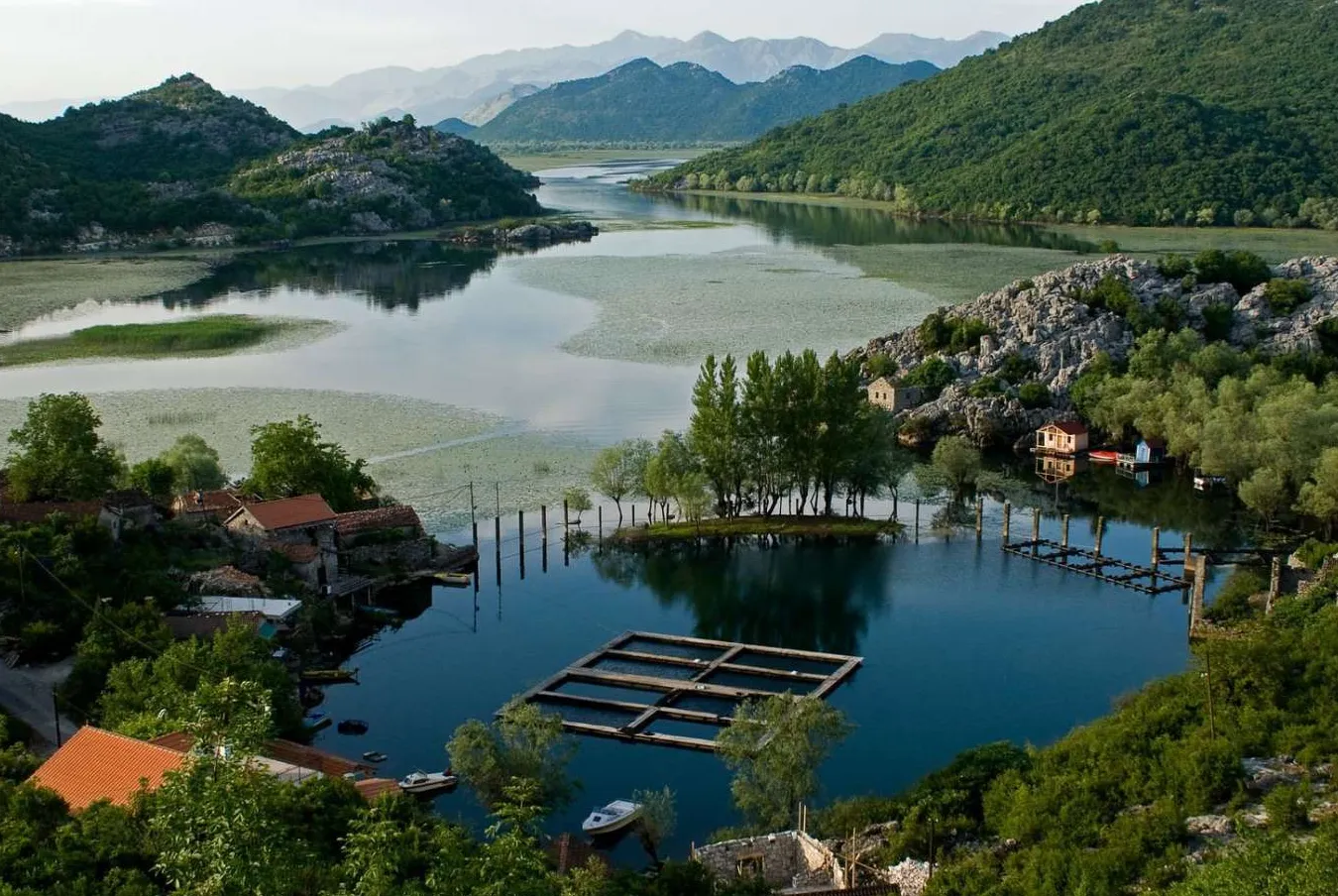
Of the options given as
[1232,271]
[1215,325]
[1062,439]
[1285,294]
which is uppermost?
[1232,271]

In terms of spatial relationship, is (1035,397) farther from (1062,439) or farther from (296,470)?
(296,470)

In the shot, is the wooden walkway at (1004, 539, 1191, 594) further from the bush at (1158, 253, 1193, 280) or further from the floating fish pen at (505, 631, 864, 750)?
the bush at (1158, 253, 1193, 280)

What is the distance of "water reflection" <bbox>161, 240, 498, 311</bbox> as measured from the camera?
97.5 metres

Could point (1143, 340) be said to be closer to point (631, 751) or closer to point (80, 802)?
point (631, 751)

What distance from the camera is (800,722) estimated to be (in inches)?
1033

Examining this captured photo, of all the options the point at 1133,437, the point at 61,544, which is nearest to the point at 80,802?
the point at 61,544

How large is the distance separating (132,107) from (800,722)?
16107 centimetres

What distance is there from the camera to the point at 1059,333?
205ft

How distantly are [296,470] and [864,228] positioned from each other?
319ft

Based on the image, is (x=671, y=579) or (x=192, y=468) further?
(x=192, y=468)

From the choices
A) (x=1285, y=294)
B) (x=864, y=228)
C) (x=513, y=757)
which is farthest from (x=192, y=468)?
(x=864, y=228)

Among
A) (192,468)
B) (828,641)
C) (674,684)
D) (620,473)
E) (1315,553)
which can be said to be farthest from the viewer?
(620,473)

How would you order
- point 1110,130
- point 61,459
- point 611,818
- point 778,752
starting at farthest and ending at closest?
point 1110,130 < point 61,459 < point 611,818 < point 778,752

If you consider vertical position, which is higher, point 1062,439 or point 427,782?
point 1062,439
